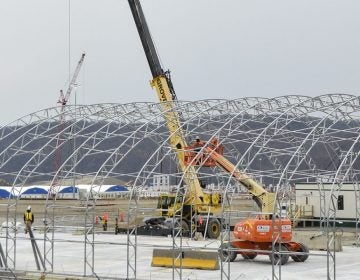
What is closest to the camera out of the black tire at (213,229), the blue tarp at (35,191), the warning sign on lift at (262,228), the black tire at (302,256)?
the warning sign on lift at (262,228)

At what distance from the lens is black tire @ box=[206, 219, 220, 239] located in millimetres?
34938

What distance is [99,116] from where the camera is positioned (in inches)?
1227

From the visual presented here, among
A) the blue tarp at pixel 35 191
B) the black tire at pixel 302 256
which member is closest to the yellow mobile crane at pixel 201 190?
the black tire at pixel 302 256

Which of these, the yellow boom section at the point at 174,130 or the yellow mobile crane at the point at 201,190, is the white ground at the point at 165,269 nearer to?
the yellow mobile crane at the point at 201,190

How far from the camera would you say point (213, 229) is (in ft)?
116

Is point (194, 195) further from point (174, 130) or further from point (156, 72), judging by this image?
point (156, 72)

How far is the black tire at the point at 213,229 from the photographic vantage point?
115 ft

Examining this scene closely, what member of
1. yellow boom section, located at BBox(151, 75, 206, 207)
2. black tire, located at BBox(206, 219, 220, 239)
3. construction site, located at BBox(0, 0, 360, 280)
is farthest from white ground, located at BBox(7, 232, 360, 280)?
yellow boom section, located at BBox(151, 75, 206, 207)

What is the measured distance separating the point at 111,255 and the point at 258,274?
26.8ft

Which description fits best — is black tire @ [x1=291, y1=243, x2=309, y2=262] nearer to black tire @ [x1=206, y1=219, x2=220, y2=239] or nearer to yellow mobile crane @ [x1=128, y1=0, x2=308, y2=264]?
yellow mobile crane @ [x1=128, y1=0, x2=308, y2=264]

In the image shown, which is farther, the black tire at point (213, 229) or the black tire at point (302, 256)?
the black tire at point (213, 229)

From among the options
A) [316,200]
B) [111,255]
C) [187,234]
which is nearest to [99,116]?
[111,255]

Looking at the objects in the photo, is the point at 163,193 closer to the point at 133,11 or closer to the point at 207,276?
the point at 133,11

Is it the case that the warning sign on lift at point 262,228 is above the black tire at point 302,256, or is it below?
above
